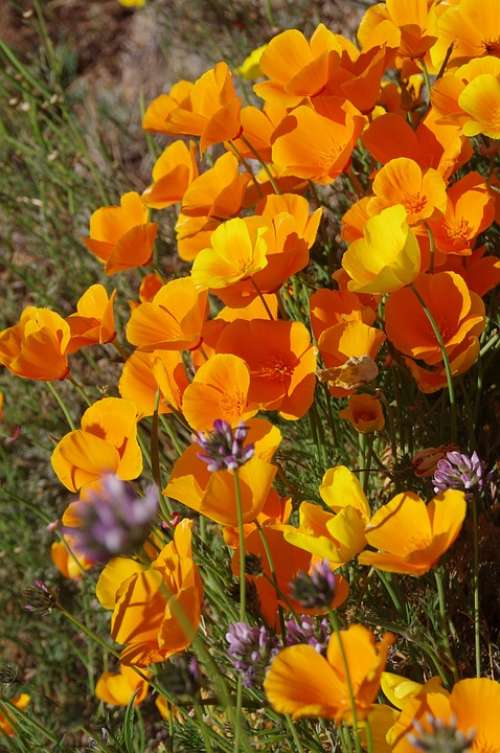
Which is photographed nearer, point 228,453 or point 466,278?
point 228,453

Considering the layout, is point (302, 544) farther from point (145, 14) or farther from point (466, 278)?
point (145, 14)

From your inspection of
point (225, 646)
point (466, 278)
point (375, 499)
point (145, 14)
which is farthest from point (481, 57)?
point (145, 14)

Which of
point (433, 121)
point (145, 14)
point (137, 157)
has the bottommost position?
point (137, 157)

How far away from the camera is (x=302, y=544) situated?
3.38 ft

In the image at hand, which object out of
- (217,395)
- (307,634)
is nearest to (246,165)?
(217,395)

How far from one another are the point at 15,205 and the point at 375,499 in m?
1.57

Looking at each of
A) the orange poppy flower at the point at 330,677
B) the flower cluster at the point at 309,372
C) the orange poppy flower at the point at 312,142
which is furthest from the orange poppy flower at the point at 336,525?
the orange poppy flower at the point at 312,142

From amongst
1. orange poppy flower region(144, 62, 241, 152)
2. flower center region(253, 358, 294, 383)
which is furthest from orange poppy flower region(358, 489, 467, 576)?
orange poppy flower region(144, 62, 241, 152)

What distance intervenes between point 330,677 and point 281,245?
62 centimetres

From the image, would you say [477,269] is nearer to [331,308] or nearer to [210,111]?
[331,308]

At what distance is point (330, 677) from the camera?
930 mm

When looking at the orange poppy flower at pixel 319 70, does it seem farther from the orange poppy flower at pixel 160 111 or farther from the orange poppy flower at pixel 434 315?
the orange poppy flower at pixel 434 315

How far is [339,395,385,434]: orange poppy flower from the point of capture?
1.28 m

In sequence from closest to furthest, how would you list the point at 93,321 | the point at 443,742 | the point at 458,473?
the point at 443,742 → the point at 458,473 → the point at 93,321
